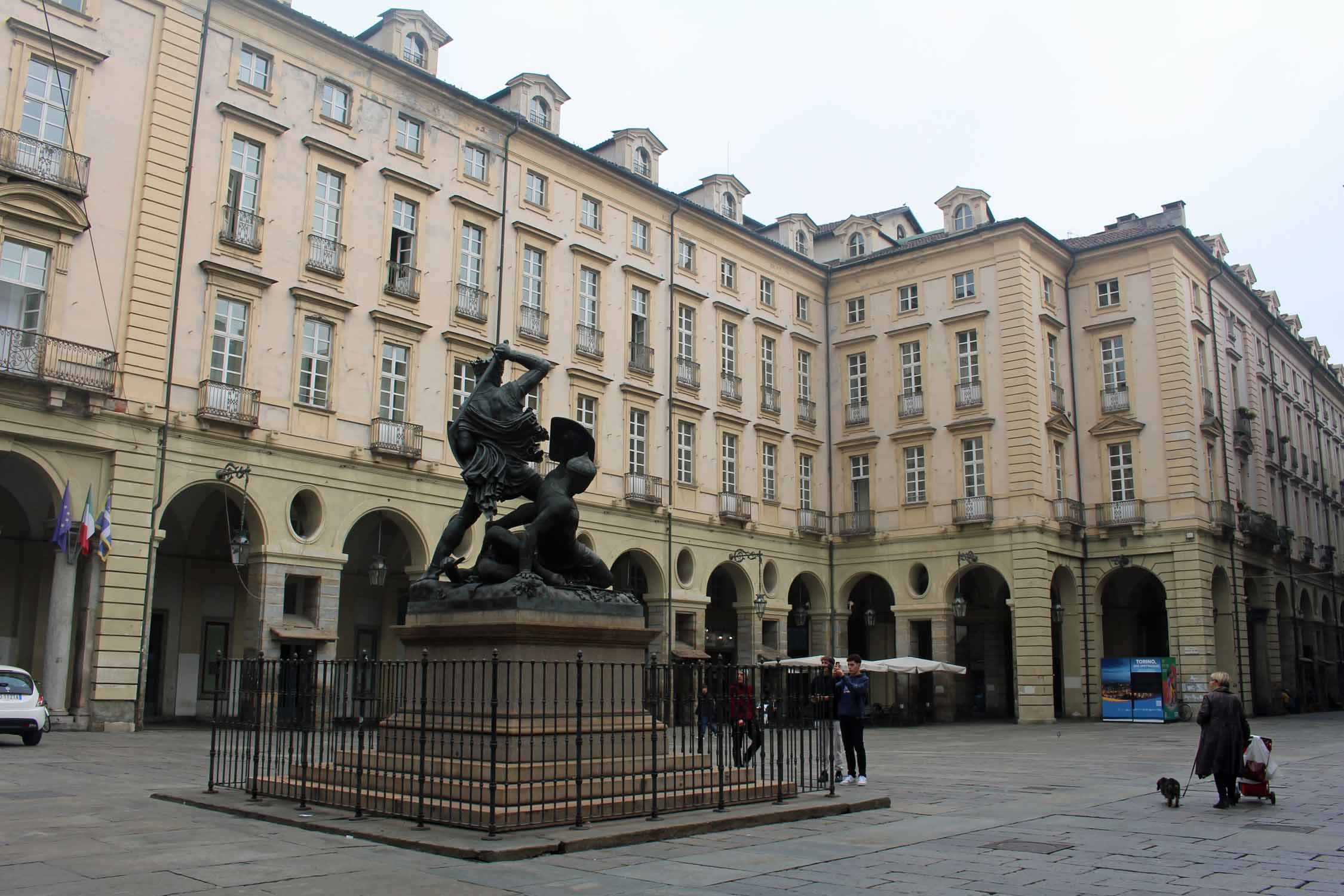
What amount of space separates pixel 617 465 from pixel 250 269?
42.9 feet

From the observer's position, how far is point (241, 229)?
93.8 ft

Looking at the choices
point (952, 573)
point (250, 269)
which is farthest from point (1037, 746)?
point (250, 269)

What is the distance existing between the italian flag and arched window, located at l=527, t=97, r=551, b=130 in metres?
18.6

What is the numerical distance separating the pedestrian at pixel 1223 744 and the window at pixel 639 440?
2536 cm

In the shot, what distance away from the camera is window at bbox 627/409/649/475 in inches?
1496

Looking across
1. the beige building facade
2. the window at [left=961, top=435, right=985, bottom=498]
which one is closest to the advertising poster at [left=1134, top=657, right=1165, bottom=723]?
the beige building facade

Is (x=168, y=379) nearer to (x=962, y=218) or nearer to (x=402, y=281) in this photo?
(x=402, y=281)

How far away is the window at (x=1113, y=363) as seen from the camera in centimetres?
4344

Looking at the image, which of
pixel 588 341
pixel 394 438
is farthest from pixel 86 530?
pixel 588 341

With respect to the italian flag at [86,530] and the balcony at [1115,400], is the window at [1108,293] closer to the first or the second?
the balcony at [1115,400]

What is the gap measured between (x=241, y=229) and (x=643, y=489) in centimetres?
1484

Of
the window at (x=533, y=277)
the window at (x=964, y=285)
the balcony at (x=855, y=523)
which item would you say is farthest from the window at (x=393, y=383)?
the window at (x=964, y=285)

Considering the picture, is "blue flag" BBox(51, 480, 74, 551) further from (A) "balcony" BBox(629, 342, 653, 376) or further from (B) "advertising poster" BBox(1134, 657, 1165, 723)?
(B) "advertising poster" BBox(1134, 657, 1165, 723)

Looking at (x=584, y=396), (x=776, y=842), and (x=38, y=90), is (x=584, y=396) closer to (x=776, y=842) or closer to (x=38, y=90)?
(x=38, y=90)
